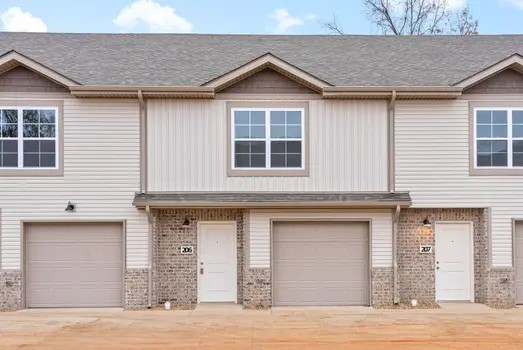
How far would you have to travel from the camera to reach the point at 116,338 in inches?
354

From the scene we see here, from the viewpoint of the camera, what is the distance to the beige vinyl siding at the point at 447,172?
11.7m

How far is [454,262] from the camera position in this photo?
12102 millimetres

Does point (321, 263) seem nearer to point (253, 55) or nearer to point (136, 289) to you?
point (136, 289)

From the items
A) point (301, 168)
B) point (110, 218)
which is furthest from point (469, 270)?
point (110, 218)

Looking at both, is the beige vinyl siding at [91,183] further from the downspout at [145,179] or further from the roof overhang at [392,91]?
the roof overhang at [392,91]

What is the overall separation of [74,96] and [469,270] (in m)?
10.8

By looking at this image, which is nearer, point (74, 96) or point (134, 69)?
point (74, 96)

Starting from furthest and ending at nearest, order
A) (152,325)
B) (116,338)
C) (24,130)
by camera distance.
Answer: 1. (24,130)
2. (152,325)
3. (116,338)

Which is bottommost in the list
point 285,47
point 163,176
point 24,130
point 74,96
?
point 163,176

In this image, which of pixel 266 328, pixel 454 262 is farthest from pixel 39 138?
pixel 454 262

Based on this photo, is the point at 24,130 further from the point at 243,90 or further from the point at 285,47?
the point at 285,47

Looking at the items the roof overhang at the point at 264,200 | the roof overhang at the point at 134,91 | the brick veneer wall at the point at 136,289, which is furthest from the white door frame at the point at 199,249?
the roof overhang at the point at 134,91

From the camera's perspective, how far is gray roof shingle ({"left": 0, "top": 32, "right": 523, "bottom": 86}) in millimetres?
12516

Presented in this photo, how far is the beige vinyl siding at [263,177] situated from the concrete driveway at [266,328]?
3.02 m
